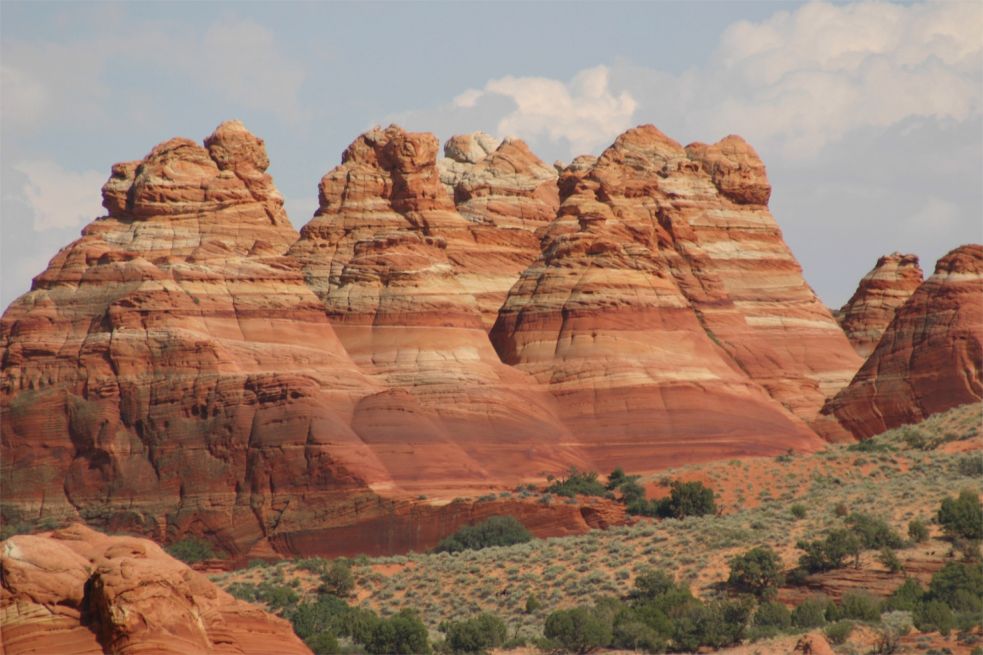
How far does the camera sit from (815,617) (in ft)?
175

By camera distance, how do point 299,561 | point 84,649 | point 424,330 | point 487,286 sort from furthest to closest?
1. point 487,286
2. point 424,330
3. point 299,561
4. point 84,649

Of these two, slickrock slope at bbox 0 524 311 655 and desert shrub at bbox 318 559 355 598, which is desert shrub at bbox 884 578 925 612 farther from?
slickrock slope at bbox 0 524 311 655

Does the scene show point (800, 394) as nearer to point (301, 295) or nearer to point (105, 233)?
point (301, 295)

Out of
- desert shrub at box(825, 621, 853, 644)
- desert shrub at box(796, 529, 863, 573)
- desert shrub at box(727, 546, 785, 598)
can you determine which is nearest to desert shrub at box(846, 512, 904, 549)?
desert shrub at box(796, 529, 863, 573)

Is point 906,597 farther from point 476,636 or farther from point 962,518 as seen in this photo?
point 476,636

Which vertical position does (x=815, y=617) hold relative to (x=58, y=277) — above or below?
below

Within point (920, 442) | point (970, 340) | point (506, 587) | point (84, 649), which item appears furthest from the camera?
point (970, 340)

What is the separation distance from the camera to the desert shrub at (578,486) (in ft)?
245

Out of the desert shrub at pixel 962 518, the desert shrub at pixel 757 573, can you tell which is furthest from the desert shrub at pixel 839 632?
the desert shrub at pixel 962 518

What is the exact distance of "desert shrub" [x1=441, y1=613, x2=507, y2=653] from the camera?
2026 inches

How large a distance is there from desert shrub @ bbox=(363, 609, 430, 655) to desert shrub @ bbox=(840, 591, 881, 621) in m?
10.8

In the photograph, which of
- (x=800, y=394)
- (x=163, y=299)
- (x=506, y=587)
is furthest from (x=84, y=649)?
(x=800, y=394)

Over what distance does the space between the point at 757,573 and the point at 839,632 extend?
25.9 feet

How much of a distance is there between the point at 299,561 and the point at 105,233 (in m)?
31.3
